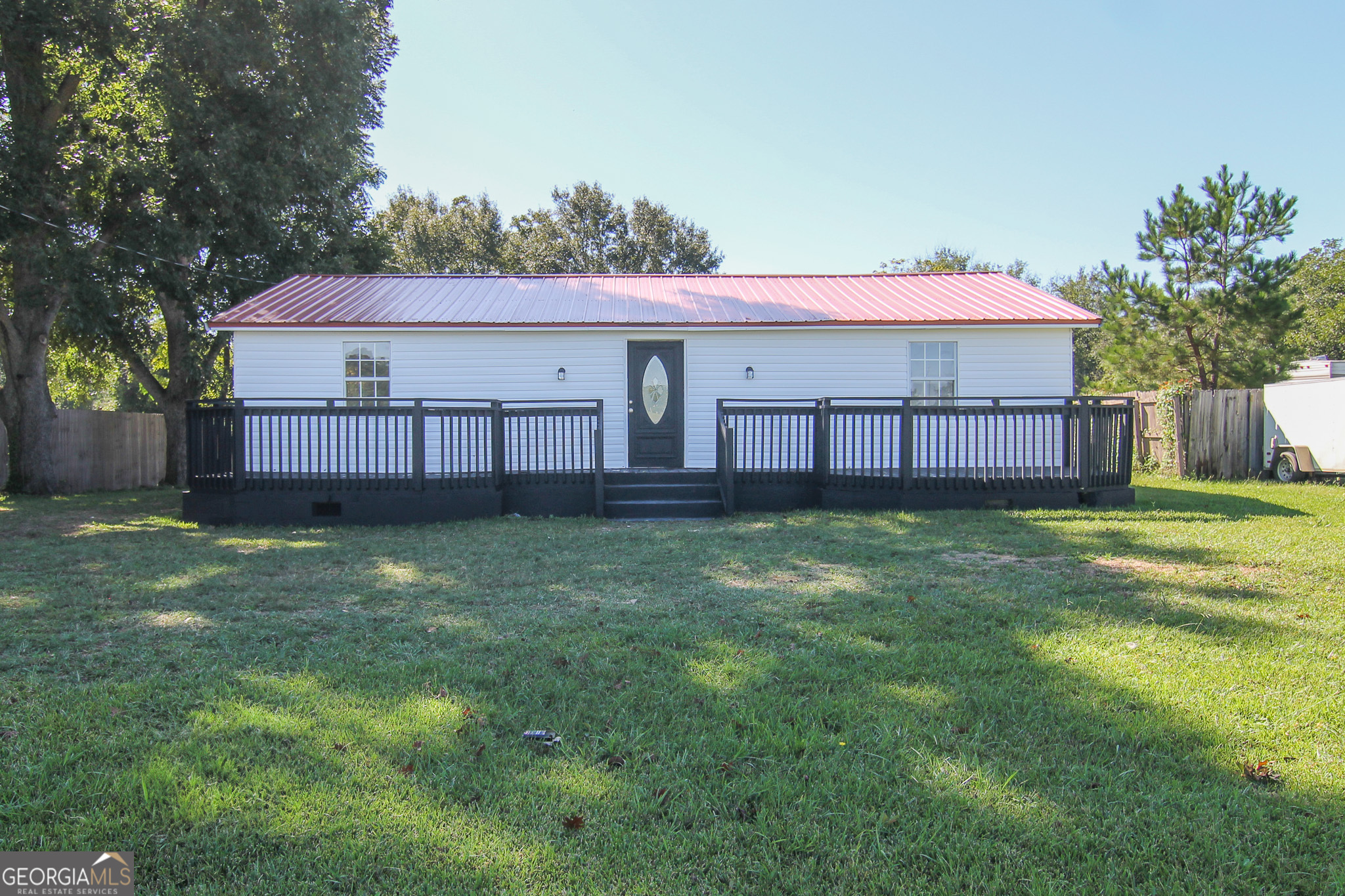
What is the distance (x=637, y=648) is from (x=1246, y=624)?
11.8 ft

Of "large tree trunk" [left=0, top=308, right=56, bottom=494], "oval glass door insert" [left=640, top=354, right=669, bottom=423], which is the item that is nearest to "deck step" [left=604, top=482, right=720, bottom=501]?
"oval glass door insert" [left=640, top=354, right=669, bottom=423]

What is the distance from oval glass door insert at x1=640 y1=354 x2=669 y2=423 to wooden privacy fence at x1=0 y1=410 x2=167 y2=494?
12296mm

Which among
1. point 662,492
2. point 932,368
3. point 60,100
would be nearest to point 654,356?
point 662,492

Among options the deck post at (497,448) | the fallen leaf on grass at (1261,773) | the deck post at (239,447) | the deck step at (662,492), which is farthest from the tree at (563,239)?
the fallen leaf on grass at (1261,773)

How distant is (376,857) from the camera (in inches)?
86.7

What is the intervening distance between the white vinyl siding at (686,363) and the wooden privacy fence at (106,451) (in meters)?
6.54

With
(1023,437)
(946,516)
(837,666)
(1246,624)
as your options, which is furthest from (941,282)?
(837,666)

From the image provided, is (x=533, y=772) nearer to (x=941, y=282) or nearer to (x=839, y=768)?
(x=839, y=768)

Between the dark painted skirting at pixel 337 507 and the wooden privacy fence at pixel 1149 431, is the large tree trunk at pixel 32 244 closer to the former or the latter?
the dark painted skirting at pixel 337 507

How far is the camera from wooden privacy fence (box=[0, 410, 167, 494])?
609 inches

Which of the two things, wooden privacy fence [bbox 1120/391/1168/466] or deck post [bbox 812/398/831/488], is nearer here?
deck post [bbox 812/398/831/488]

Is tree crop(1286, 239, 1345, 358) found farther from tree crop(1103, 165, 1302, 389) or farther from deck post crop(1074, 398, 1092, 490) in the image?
deck post crop(1074, 398, 1092, 490)

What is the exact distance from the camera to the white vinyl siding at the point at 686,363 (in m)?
12.2

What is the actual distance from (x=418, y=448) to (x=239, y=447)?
90.9 inches
